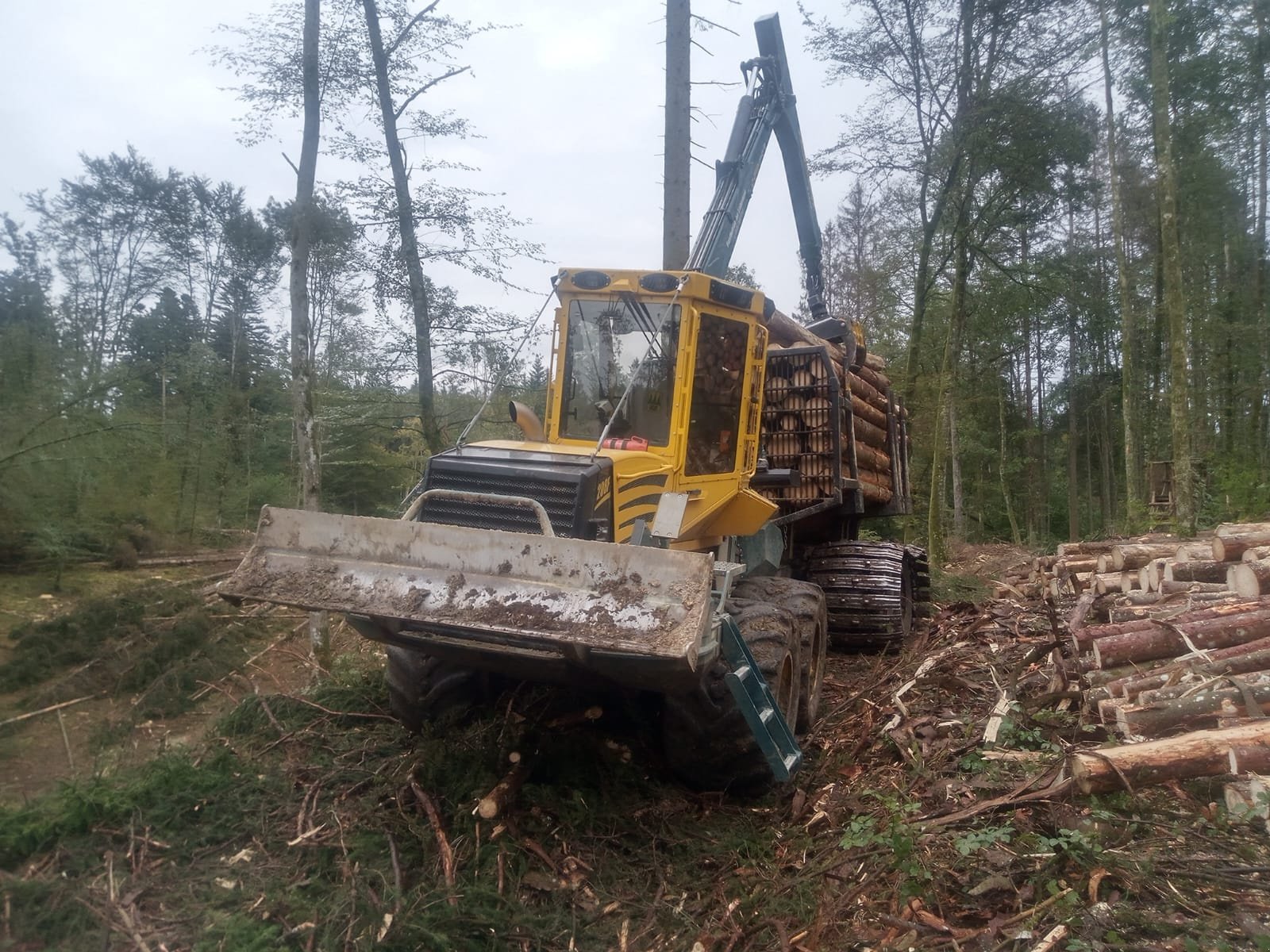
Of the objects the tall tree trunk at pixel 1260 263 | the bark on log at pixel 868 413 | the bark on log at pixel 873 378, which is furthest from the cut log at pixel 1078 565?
the tall tree trunk at pixel 1260 263

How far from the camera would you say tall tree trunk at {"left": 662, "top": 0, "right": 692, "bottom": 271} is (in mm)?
9758

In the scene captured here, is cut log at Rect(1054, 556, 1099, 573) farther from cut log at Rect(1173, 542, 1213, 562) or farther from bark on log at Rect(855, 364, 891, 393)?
bark on log at Rect(855, 364, 891, 393)

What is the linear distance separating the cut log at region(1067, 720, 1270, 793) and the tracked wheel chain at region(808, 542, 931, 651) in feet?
14.1

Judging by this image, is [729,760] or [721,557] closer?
[729,760]

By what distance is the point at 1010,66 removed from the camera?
1452cm

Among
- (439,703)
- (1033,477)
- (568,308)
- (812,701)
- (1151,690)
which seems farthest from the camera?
(1033,477)

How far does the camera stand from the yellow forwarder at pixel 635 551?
396 cm

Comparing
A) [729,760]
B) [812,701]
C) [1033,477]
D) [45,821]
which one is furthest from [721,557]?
[1033,477]

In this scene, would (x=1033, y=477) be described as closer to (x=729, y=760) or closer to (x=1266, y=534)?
(x=1266, y=534)

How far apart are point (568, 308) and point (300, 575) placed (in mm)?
2439

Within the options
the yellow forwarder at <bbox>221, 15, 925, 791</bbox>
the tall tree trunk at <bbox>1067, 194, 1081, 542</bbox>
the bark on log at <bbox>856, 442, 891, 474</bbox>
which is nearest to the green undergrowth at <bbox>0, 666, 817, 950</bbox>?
the yellow forwarder at <bbox>221, 15, 925, 791</bbox>

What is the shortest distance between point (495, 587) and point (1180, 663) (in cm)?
368

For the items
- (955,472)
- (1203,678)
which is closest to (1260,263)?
(955,472)

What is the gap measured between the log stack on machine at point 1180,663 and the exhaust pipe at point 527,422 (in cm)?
358
